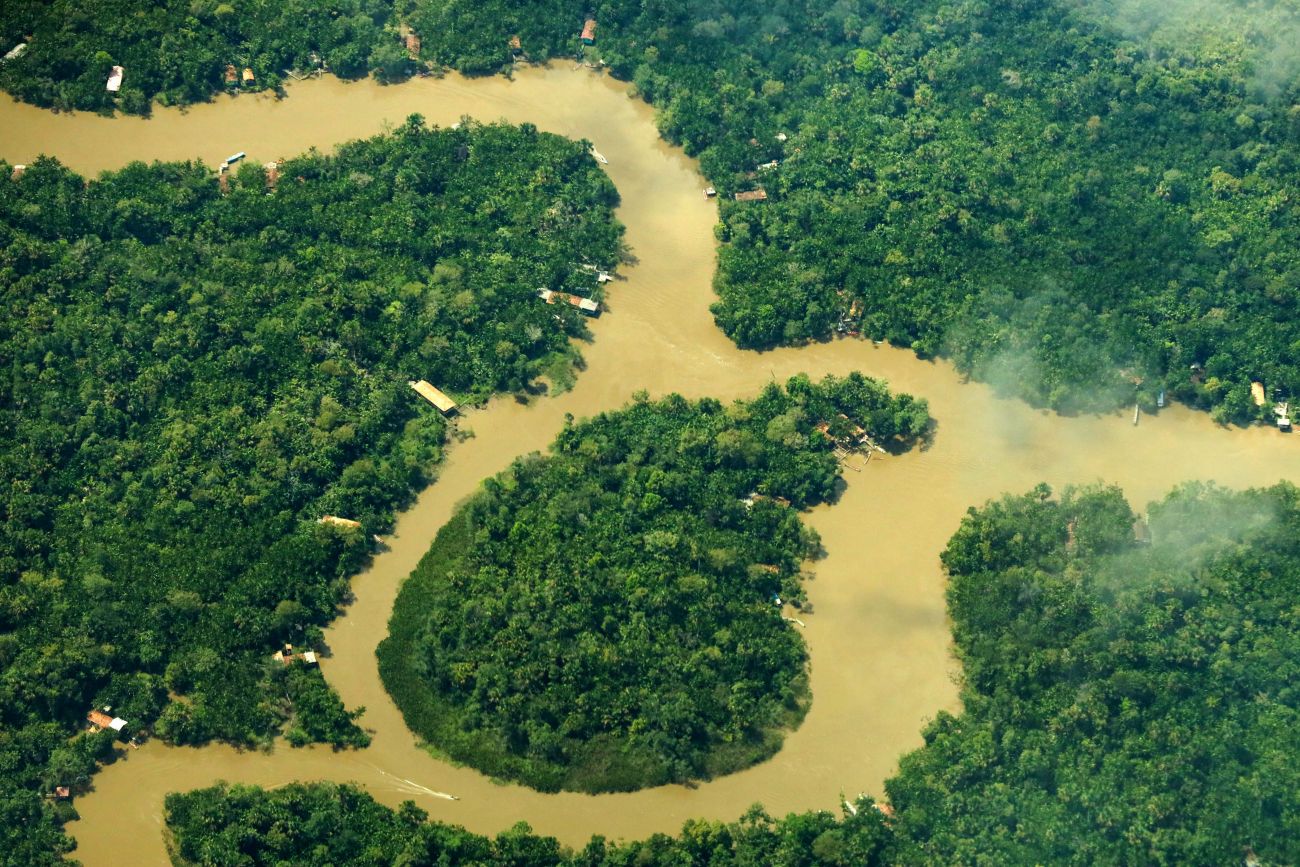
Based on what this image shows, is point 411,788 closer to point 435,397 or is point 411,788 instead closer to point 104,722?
point 104,722

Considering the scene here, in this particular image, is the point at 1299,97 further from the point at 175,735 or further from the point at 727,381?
the point at 175,735

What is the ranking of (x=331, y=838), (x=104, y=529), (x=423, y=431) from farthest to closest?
1. (x=423, y=431)
2. (x=104, y=529)
3. (x=331, y=838)

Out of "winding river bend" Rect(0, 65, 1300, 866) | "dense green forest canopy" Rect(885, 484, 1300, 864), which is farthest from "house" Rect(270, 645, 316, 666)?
"dense green forest canopy" Rect(885, 484, 1300, 864)

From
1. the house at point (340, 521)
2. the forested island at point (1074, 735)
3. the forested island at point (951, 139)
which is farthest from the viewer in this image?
the forested island at point (951, 139)

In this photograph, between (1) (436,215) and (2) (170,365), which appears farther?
(1) (436,215)

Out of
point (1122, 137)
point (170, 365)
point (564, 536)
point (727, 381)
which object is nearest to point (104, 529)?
point (170, 365)

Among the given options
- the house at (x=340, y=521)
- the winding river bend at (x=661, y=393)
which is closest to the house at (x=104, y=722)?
the winding river bend at (x=661, y=393)

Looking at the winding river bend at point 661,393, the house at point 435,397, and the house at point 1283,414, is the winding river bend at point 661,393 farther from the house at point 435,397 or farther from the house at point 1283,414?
the house at point 435,397
